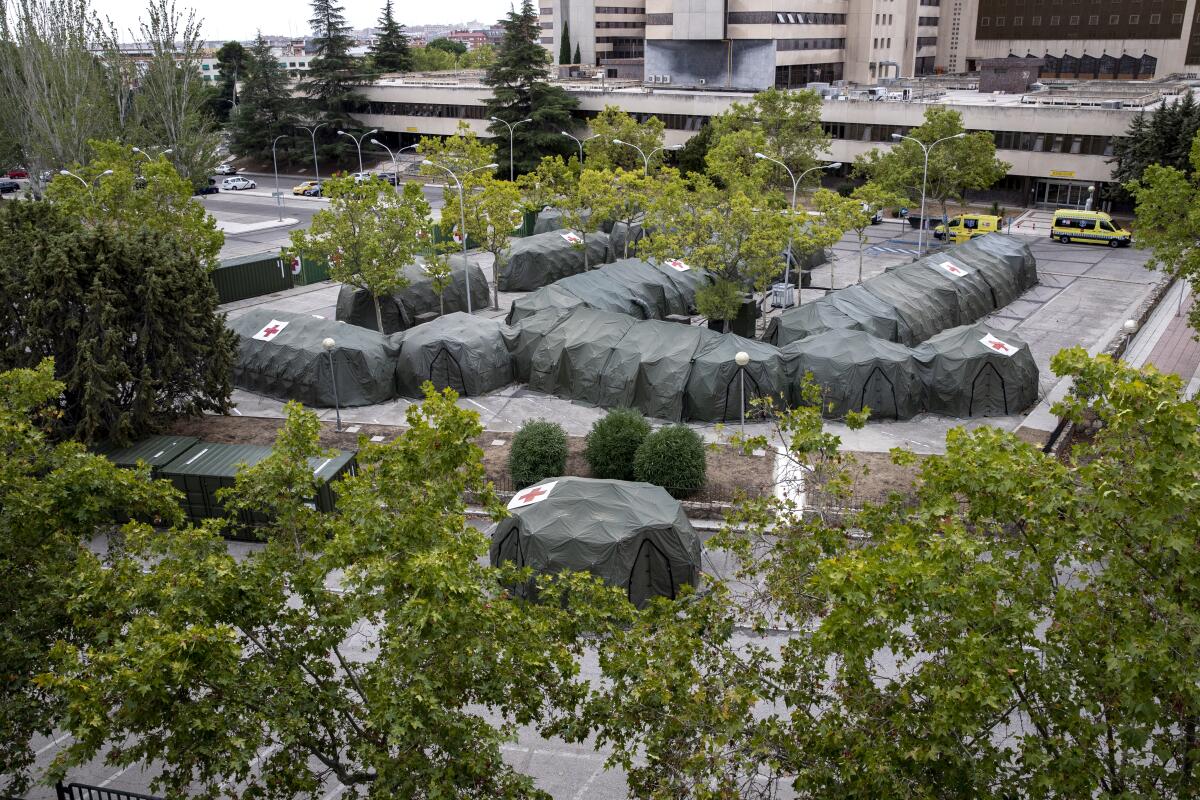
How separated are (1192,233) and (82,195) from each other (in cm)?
3355

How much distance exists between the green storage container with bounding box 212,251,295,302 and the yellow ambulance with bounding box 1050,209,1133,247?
123 ft

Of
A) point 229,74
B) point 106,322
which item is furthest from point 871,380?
point 229,74

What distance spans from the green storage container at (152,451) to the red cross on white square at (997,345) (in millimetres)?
20672

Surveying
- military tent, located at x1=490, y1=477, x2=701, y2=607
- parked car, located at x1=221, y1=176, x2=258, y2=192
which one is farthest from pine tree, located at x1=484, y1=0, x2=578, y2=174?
military tent, located at x1=490, y1=477, x2=701, y2=607

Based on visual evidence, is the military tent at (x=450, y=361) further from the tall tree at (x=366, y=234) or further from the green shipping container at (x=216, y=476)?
the green shipping container at (x=216, y=476)

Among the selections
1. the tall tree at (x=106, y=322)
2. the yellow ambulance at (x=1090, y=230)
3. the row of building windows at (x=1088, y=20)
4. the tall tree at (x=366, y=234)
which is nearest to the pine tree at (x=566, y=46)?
the row of building windows at (x=1088, y=20)

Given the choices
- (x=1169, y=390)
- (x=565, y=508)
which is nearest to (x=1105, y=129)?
(x=565, y=508)

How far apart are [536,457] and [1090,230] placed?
38745mm

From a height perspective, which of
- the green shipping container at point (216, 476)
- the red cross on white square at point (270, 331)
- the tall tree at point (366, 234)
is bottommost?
the green shipping container at point (216, 476)

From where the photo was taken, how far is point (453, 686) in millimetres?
10422

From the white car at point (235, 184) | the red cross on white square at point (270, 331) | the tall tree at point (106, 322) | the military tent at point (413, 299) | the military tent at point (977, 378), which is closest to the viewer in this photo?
the tall tree at point (106, 322)

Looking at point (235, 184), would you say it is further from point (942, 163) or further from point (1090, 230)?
point (1090, 230)

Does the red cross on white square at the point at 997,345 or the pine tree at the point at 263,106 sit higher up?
the pine tree at the point at 263,106

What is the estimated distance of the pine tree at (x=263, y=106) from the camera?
3022 inches
